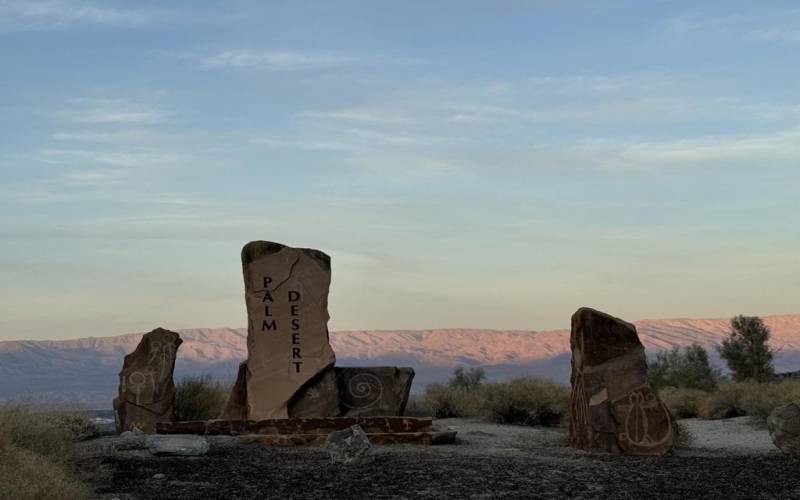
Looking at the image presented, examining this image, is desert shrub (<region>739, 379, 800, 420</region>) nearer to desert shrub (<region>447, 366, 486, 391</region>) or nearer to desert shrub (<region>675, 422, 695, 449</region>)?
desert shrub (<region>675, 422, 695, 449</region>)

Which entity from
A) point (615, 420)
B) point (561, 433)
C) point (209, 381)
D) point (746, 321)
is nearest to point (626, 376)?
point (615, 420)

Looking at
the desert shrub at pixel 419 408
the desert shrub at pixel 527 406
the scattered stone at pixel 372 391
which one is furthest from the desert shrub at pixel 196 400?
the desert shrub at pixel 527 406

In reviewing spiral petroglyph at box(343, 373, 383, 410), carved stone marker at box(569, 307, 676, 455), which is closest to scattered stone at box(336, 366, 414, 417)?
spiral petroglyph at box(343, 373, 383, 410)

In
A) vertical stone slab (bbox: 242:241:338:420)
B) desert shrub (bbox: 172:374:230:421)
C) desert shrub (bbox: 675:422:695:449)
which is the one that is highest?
vertical stone slab (bbox: 242:241:338:420)

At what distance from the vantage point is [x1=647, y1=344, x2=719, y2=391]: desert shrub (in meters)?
32.8

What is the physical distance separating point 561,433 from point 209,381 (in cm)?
828

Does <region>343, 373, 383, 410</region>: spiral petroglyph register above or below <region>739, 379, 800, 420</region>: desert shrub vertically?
above

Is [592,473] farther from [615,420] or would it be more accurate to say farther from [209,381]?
[209,381]

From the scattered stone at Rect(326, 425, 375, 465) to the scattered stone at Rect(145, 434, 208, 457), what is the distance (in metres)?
1.84

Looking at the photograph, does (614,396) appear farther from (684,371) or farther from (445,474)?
(684,371)

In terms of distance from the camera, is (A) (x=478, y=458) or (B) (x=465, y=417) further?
(B) (x=465, y=417)

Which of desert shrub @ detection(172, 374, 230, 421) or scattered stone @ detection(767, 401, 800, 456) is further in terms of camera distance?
desert shrub @ detection(172, 374, 230, 421)

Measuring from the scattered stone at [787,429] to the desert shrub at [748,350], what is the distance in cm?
1994

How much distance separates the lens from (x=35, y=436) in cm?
1271
